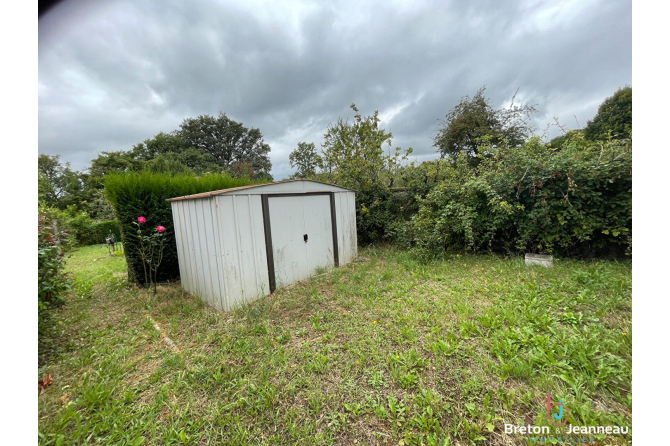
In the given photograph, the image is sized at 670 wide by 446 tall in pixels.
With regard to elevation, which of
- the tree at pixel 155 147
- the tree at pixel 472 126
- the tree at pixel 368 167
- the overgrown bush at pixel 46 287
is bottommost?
the overgrown bush at pixel 46 287

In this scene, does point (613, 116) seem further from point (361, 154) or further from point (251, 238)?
point (251, 238)

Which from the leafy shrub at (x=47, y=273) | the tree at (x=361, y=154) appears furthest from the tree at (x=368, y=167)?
the leafy shrub at (x=47, y=273)

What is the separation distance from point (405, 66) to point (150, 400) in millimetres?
8420

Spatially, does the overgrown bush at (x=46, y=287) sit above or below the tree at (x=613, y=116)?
below

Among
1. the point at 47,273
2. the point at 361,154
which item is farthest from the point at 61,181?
the point at 361,154

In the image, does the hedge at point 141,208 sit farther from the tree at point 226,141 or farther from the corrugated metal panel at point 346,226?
the tree at point 226,141

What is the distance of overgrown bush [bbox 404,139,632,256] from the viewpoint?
11.8ft

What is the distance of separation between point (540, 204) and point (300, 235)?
4.41 meters

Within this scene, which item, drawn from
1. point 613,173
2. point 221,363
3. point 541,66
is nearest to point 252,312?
point 221,363

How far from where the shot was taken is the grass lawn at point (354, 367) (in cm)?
134

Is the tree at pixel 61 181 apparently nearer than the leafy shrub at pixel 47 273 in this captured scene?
No

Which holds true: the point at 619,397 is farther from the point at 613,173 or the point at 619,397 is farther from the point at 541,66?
the point at 541,66

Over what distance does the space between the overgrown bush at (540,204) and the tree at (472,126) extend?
20.0 ft

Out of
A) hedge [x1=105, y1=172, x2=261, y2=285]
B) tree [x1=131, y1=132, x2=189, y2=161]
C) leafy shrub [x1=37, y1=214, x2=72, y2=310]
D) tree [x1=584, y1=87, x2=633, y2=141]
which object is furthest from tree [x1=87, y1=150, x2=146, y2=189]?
tree [x1=584, y1=87, x2=633, y2=141]
